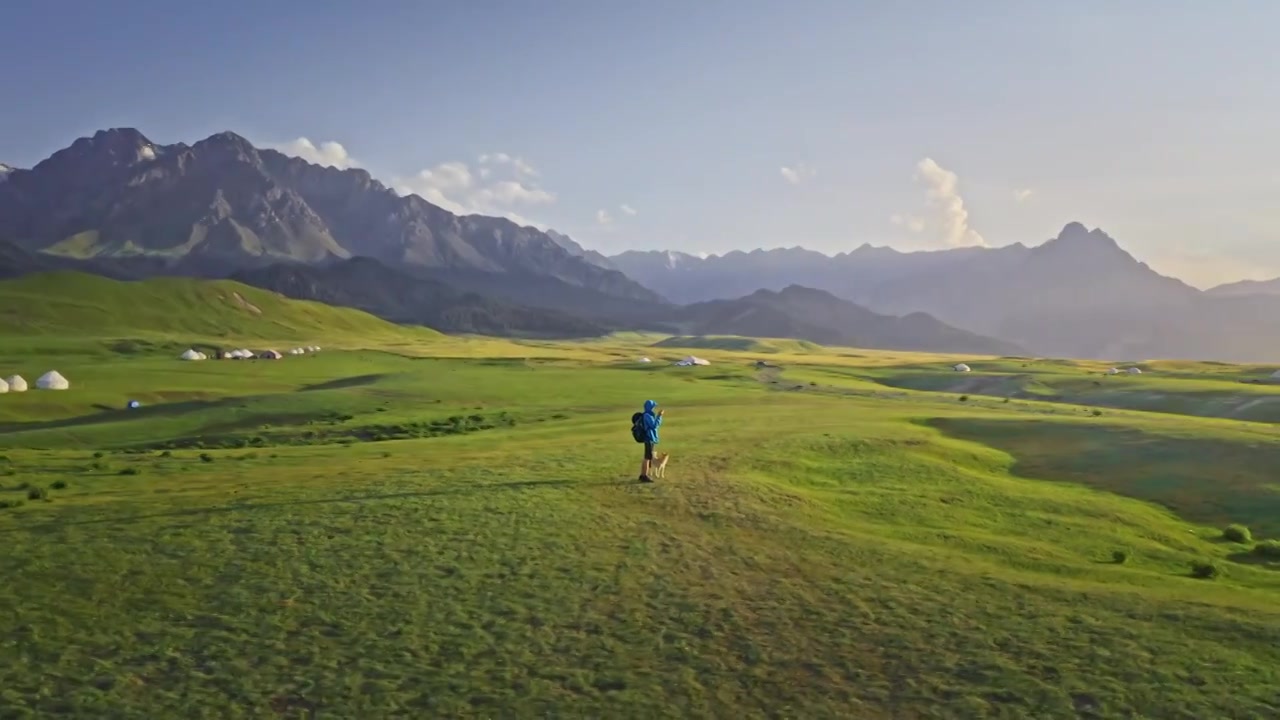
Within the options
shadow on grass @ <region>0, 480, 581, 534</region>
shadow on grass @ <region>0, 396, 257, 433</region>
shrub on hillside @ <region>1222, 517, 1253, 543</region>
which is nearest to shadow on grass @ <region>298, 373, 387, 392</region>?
shadow on grass @ <region>0, 396, 257, 433</region>

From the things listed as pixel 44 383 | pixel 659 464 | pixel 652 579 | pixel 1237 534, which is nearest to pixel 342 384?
pixel 44 383

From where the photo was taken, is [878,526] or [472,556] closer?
[472,556]

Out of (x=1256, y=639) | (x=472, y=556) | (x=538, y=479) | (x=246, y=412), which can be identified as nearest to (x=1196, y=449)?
(x=1256, y=639)

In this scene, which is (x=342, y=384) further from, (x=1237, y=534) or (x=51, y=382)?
(x=1237, y=534)

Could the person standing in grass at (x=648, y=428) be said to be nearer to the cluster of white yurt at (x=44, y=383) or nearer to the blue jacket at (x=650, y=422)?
the blue jacket at (x=650, y=422)

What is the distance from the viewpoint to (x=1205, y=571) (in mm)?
22234

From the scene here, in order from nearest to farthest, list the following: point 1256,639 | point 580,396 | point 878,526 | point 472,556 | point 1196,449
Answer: point 1256,639
point 472,556
point 878,526
point 1196,449
point 580,396

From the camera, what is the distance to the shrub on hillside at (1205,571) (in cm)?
2216

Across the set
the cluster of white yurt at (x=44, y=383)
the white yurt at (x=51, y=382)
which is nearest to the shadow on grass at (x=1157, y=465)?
the white yurt at (x=51, y=382)

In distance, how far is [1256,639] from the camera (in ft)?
54.4

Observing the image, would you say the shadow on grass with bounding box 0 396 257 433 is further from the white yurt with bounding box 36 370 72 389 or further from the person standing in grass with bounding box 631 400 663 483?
the person standing in grass with bounding box 631 400 663 483

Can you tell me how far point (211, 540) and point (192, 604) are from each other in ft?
16.0

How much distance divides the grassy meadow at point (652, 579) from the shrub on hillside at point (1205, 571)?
0.18 m

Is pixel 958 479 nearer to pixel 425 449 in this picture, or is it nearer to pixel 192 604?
pixel 425 449
